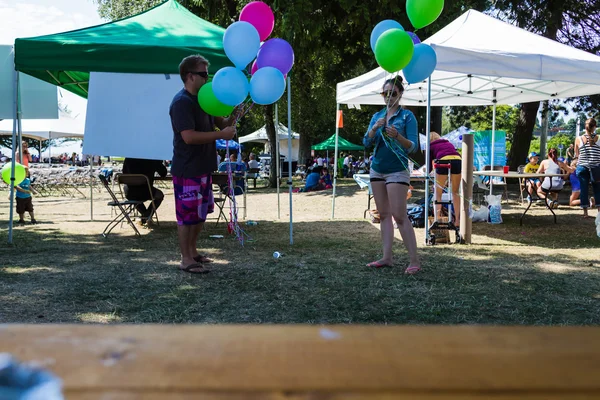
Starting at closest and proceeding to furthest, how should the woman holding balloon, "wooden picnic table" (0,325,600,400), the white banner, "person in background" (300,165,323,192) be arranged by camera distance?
1. "wooden picnic table" (0,325,600,400)
2. the woman holding balloon
3. the white banner
4. "person in background" (300,165,323,192)

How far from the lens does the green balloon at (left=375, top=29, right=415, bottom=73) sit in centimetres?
441

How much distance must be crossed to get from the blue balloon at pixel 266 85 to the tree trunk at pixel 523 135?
1283cm

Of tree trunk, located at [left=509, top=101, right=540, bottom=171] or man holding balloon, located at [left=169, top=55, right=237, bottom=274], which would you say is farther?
tree trunk, located at [left=509, top=101, right=540, bottom=171]

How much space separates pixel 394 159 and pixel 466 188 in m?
2.46

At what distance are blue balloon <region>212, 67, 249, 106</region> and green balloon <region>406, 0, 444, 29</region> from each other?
1.77 metres

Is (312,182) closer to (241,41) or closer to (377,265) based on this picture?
(377,265)

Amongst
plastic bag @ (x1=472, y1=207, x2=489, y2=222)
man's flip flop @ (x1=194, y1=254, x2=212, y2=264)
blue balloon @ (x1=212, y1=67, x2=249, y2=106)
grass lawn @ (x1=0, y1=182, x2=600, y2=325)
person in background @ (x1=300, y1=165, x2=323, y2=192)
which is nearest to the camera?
grass lawn @ (x1=0, y1=182, x2=600, y2=325)

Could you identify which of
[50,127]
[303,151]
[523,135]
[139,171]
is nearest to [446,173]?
[139,171]

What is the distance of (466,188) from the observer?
661 cm

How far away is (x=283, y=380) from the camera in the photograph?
0.71 meters

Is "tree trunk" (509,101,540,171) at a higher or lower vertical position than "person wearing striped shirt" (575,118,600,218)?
higher

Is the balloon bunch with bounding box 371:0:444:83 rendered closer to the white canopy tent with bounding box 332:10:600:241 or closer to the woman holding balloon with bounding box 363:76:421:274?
the woman holding balloon with bounding box 363:76:421:274

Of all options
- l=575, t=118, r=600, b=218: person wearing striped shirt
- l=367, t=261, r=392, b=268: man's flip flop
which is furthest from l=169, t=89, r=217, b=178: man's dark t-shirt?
l=575, t=118, r=600, b=218: person wearing striped shirt

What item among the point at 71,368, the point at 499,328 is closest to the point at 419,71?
the point at 499,328
